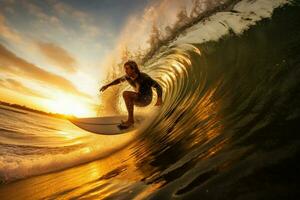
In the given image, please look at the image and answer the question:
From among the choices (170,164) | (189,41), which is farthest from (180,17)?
(170,164)

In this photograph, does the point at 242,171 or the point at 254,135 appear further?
the point at 254,135

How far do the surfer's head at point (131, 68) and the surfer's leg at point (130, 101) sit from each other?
1.47 ft

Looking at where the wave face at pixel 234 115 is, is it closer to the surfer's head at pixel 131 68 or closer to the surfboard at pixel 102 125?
the surfboard at pixel 102 125

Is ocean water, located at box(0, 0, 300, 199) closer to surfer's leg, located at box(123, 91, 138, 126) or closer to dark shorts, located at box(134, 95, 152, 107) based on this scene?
surfer's leg, located at box(123, 91, 138, 126)

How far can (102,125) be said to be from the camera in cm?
776

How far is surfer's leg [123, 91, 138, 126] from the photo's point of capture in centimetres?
751

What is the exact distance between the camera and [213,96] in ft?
19.1

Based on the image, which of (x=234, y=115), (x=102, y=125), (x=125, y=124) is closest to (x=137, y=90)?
(x=125, y=124)

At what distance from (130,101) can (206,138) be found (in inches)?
167

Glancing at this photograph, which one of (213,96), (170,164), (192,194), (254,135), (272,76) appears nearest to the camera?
(192,194)

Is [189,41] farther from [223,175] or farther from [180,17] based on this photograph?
[223,175]

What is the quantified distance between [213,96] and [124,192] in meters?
3.41

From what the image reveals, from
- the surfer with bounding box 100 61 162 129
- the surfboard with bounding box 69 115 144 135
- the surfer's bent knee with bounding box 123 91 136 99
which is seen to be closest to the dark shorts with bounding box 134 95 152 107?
the surfer with bounding box 100 61 162 129

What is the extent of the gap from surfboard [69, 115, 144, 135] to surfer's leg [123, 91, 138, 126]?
0.57 feet
